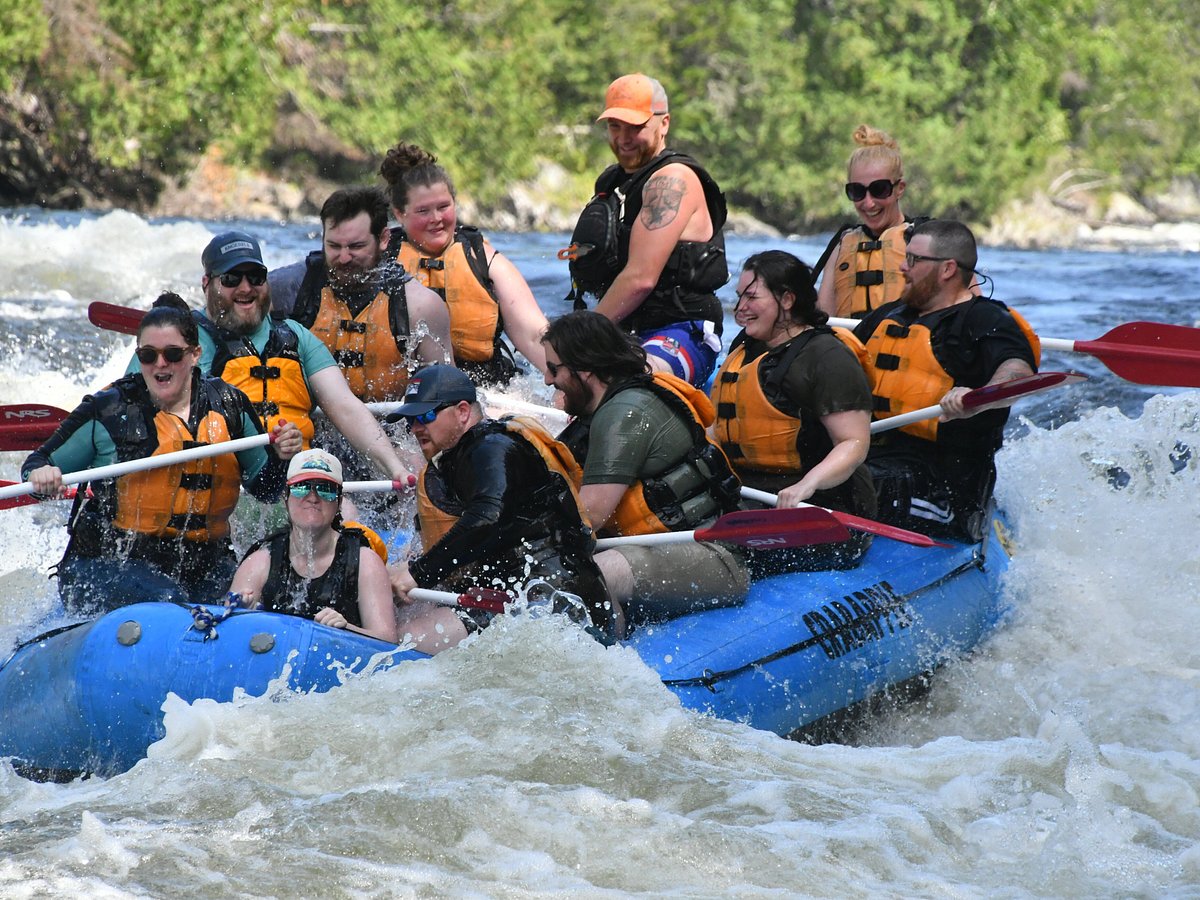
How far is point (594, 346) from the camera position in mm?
4074

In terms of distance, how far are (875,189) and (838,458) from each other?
155cm

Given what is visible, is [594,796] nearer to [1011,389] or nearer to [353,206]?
[1011,389]

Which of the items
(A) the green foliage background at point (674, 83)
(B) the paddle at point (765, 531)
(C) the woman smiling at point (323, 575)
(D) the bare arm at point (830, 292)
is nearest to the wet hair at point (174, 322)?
(C) the woman smiling at point (323, 575)

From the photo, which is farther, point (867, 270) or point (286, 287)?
point (867, 270)

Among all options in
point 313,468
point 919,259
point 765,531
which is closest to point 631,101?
point 919,259

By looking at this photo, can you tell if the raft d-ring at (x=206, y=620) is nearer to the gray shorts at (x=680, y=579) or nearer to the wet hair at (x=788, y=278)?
the gray shorts at (x=680, y=579)

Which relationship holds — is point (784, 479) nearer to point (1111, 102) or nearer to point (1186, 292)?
point (1186, 292)

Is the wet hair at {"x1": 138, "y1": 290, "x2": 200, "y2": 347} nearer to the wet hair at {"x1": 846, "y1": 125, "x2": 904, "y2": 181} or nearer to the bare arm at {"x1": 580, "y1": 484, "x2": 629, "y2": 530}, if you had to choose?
the bare arm at {"x1": 580, "y1": 484, "x2": 629, "y2": 530}

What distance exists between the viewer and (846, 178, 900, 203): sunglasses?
5.54 metres

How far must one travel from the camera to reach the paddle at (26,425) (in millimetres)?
4773

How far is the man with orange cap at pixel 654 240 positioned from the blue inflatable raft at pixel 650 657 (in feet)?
3.45

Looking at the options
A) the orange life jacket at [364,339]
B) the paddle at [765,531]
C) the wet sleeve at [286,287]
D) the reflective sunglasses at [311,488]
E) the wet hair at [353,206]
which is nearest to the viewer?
the reflective sunglasses at [311,488]

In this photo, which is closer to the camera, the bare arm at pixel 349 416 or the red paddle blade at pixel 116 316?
the bare arm at pixel 349 416

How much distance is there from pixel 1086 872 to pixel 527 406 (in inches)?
116
